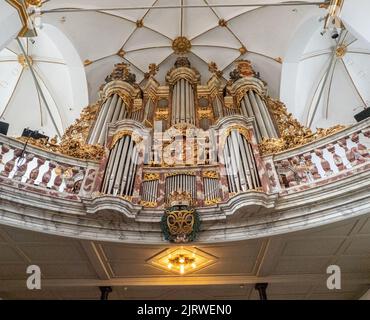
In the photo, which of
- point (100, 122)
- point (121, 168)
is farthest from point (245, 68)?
point (121, 168)

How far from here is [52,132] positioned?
12961 millimetres

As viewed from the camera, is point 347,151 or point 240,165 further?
point 240,165

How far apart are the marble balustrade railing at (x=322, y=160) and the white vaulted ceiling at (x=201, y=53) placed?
598 cm

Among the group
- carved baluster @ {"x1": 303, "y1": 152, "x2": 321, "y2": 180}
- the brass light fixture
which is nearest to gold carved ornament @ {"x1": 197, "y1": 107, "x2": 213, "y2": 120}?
carved baluster @ {"x1": 303, "y1": 152, "x2": 321, "y2": 180}

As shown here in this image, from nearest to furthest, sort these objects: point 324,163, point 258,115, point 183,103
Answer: point 324,163 → point 258,115 → point 183,103

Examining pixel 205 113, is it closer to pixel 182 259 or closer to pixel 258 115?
pixel 258 115

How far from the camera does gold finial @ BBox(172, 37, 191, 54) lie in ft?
40.1

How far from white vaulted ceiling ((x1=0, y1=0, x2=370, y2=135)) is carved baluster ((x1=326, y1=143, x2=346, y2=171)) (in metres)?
6.06

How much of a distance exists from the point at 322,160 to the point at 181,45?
7.70 meters

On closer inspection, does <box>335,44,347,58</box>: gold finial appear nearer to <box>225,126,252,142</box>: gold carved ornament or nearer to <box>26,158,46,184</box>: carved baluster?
<box>225,126,252,142</box>: gold carved ornament

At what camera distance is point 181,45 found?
40.3 feet

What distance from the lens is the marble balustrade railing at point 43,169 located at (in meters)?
5.62
